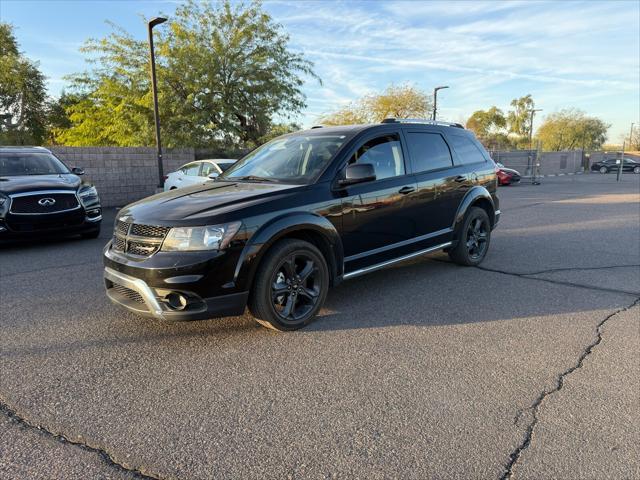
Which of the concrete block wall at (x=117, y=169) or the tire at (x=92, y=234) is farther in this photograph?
the concrete block wall at (x=117, y=169)

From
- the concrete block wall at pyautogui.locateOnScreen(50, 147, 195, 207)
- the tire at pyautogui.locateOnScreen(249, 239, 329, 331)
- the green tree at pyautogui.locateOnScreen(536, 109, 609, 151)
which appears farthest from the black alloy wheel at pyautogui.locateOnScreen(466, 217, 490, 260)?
the green tree at pyautogui.locateOnScreen(536, 109, 609, 151)

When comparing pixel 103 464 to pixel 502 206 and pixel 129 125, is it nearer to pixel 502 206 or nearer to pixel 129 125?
pixel 502 206

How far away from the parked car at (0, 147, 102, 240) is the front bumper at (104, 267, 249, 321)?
15.5 feet

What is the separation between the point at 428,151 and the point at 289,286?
8.38 ft

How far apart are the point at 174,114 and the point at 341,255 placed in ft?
53.3

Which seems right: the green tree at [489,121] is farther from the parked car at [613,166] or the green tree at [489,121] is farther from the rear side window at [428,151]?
the rear side window at [428,151]

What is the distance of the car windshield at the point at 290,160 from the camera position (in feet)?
14.5

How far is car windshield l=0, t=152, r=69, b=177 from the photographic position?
8.02 metres

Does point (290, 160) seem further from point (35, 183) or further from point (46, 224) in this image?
point (35, 183)

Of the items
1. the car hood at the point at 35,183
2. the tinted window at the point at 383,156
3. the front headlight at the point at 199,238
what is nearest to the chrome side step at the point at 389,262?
the tinted window at the point at 383,156

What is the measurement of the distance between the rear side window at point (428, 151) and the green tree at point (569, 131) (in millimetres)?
68662

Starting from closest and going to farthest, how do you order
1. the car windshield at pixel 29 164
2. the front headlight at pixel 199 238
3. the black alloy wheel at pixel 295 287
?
the front headlight at pixel 199 238 < the black alloy wheel at pixel 295 287 < the car windshield at pixel 29 164

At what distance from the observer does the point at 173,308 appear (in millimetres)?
3490

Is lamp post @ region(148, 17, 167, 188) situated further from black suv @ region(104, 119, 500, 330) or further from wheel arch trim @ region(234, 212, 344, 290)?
wheel arch trim @ region(234, 212, 344, 290)
